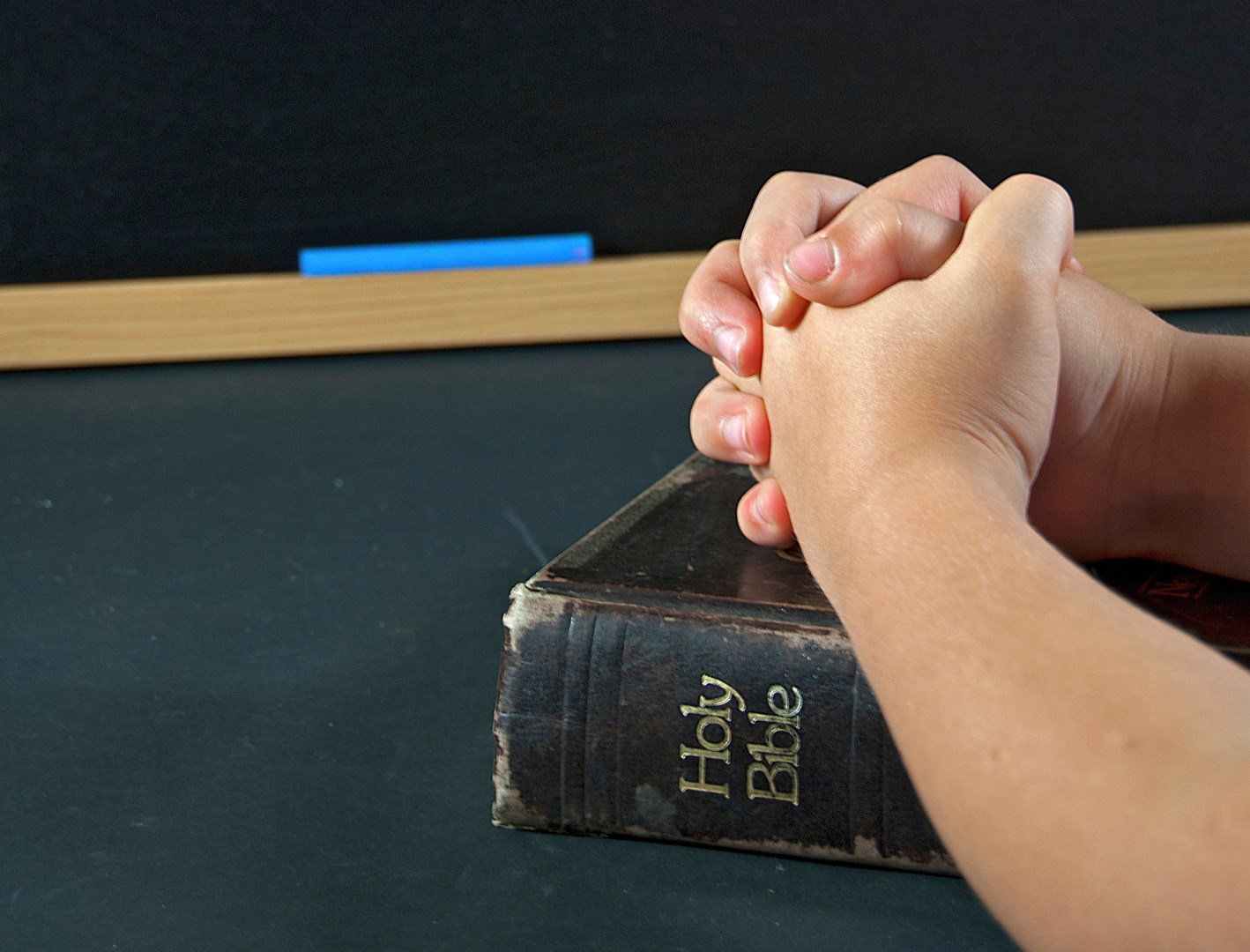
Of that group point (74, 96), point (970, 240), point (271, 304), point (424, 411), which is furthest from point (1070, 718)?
point (74, 96)

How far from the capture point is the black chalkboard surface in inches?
54.4

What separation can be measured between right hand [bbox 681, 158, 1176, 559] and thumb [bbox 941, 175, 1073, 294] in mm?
21

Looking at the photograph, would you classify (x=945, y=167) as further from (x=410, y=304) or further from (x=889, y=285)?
(x=410, y=304)

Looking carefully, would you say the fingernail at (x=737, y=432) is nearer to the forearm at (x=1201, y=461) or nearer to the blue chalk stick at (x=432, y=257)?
the forearm at (x=1201, y=461)

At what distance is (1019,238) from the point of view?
1.54 ft

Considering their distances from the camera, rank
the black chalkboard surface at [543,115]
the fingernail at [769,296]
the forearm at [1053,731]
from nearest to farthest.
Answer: the forearm at [1053,731] → the fingernail at [769,296] → the black chalkboard surface at [543,115]

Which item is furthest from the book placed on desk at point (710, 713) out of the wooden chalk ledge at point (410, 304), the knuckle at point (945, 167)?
the wooden chalk ledge at point (410, 304)

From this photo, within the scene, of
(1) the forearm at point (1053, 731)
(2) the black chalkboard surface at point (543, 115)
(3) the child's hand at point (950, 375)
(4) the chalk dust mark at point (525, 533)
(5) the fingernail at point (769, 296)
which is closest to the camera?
(1) the forearm at point (1053, 731)

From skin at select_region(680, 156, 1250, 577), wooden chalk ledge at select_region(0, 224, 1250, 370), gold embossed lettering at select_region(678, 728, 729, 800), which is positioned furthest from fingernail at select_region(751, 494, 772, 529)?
wooden chalk ledge at select_region(0, 224, 1250, 370)

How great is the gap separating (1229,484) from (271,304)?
1.10m

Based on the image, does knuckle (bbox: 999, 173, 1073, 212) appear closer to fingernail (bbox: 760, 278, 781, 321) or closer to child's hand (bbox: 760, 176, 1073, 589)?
child's hand (bbox: 760, 176, 1073, 589)

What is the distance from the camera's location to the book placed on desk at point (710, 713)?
0.49 meters

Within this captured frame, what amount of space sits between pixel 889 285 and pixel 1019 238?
53 millimetres

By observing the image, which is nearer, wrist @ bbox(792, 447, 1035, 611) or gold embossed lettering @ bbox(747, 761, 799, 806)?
wrist @ bbox(792, 447, 1035, 611)
